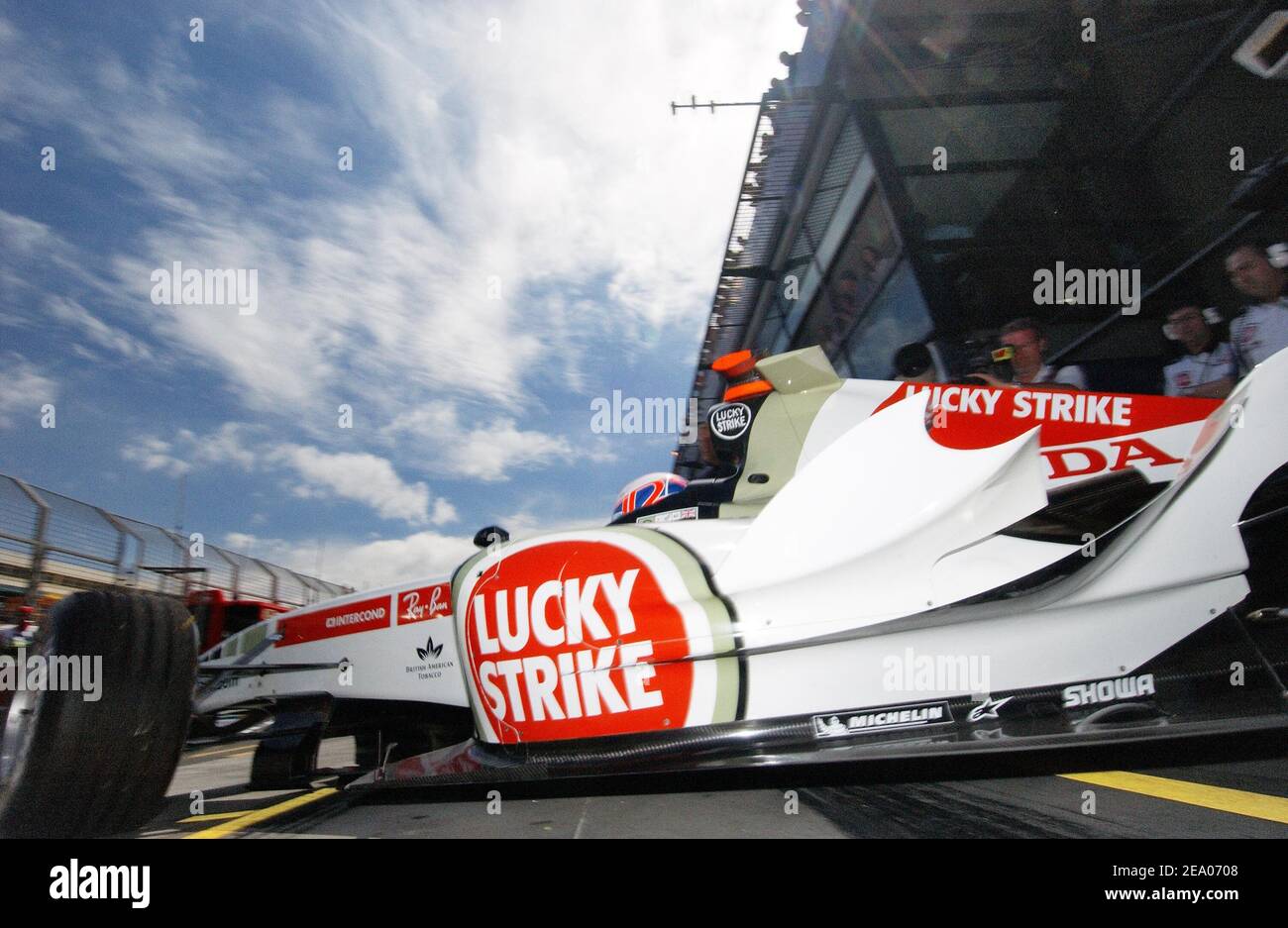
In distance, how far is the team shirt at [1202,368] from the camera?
470 cm

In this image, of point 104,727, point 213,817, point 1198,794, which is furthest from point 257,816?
point 1198,794

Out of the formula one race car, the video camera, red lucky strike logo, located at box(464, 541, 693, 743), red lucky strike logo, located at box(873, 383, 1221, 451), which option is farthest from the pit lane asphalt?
the video camera

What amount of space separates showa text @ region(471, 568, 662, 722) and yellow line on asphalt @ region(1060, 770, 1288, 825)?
1461 mm

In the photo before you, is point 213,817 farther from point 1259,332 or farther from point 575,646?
point 1259,332

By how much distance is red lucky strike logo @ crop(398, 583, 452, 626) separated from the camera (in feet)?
9.17

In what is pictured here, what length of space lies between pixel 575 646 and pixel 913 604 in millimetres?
A: 997

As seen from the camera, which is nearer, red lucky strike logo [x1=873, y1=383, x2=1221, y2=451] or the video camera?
red lucky strike logo [x1=873, y1=383, x2=1221, y2=451]

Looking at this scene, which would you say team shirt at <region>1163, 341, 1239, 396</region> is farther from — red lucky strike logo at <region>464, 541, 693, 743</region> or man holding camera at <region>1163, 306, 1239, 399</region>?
red lucky strike logo at <region>464, 541, 693, 743</region>

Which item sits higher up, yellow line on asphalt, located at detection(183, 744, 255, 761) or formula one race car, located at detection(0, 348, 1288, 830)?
formula one race car, located at detection(0, 348, 1288, 830)

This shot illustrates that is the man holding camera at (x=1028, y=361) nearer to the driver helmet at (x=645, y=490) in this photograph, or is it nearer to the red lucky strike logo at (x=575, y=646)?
the driver helmet at (x=645, y=490)
